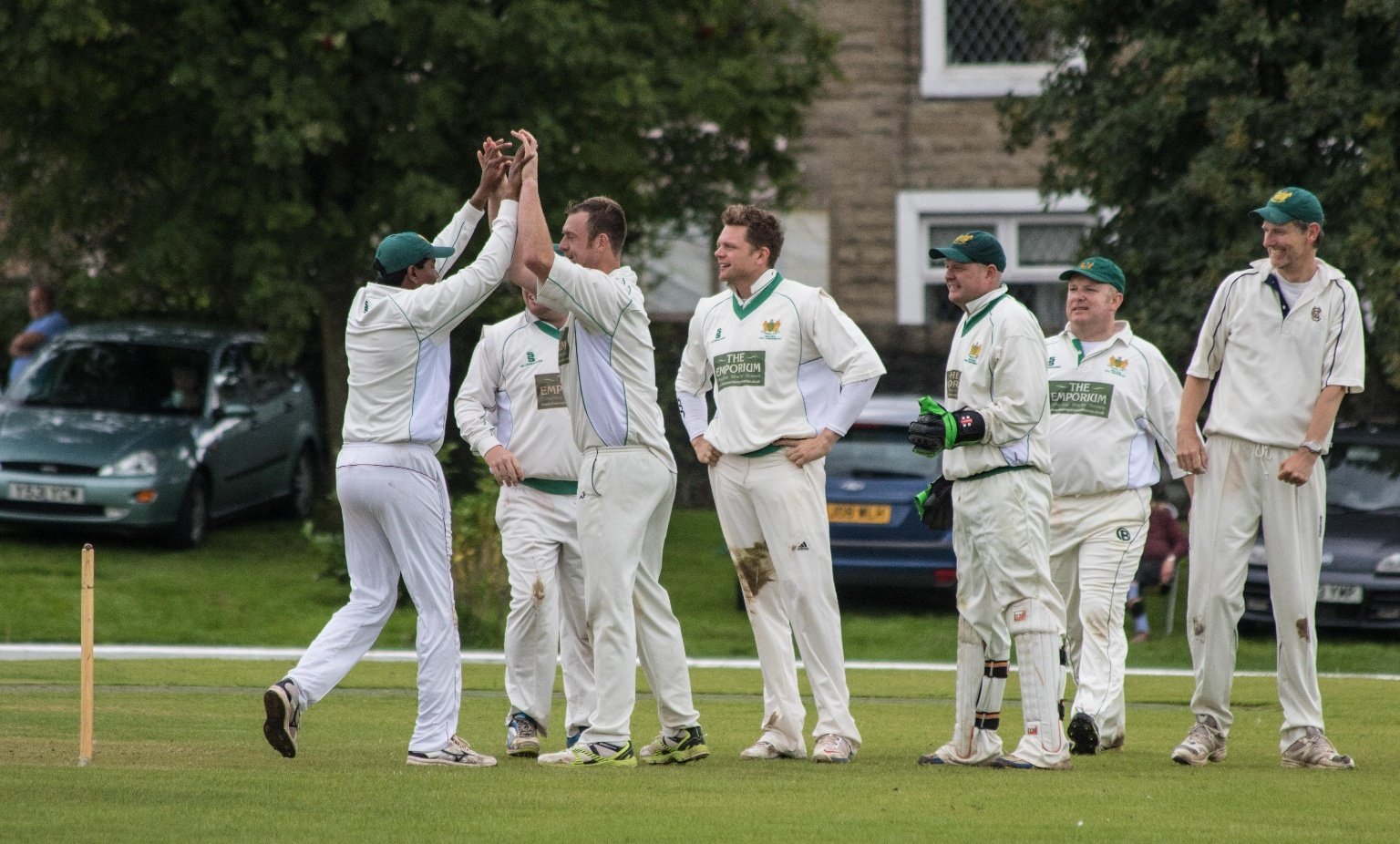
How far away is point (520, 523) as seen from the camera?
10.1 m

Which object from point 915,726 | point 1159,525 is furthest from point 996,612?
point 1159,525

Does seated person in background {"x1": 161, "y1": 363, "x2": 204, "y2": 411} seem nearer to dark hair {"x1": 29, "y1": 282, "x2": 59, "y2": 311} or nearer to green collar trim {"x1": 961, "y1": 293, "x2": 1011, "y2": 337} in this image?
dark hair {"x1": 29, "y1": 282, "x2": 59, "y2": 311}

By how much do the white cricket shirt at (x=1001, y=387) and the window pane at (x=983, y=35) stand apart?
17617 millimetres

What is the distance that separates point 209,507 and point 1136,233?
8.93m

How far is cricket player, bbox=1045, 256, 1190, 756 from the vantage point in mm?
10484

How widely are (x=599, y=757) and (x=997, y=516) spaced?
196 centimetres

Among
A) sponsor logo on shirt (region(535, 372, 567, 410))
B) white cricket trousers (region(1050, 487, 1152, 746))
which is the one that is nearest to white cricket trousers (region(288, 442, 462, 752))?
sponsor logo on shirt (region(535, 372, 567, 410))

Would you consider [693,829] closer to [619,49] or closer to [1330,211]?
[1330,211]

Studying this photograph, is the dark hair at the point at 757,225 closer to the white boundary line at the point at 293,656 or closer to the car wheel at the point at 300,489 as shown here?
the white boundary line at the point at 293,656

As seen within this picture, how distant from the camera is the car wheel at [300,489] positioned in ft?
73.1

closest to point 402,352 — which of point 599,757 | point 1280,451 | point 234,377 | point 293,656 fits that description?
point 599,757

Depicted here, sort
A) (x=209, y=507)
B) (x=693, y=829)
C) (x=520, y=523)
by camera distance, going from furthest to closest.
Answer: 1. (x=209, y=507)
2. (x=520, y=523)
3. (x=693, y=829)

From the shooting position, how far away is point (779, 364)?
959 cm

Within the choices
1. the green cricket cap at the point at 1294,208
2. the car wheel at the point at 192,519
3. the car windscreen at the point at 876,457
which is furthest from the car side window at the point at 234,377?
the green cricket cap at the point at 1294,208
